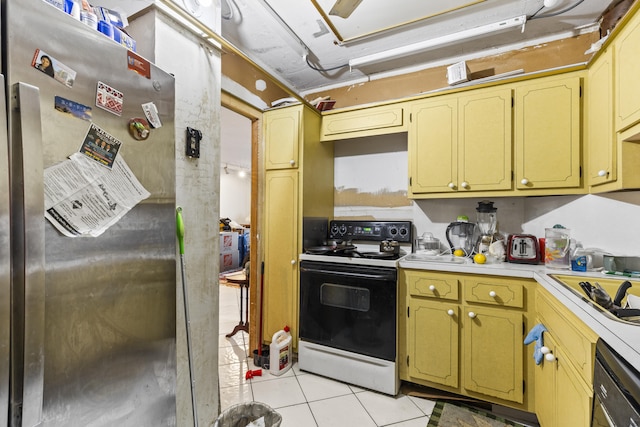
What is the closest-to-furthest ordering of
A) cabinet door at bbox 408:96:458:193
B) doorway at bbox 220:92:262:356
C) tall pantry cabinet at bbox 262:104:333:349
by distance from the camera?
cabinet door at bbox 408:96:458:193 < tall pantry cabinet at bbox 262:104:333:349 < doorway at bbox 220:92:262:356

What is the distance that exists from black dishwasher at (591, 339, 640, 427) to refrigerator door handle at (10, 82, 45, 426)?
148 cm

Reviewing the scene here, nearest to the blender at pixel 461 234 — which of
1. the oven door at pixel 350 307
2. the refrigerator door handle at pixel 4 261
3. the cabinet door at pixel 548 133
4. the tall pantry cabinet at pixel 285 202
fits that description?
the cabinet door at pixel 548 133

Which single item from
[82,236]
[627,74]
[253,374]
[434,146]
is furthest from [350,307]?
[627,74]

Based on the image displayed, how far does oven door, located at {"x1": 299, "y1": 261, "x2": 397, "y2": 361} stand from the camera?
2.08 m

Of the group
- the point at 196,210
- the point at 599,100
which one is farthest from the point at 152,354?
the point at 599,100

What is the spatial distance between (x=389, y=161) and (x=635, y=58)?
1.66m

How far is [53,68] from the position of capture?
0.81 metres

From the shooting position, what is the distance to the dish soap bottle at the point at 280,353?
2.33 m

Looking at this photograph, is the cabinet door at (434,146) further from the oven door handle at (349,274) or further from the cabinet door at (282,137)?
the cabinet door at (282,137)

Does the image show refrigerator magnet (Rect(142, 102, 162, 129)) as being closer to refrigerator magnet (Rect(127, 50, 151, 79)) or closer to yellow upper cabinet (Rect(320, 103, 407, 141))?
refrigerator magnet (Rect(127, 50, 151, 79))

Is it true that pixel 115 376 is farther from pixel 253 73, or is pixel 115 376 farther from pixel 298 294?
pixel 253 73

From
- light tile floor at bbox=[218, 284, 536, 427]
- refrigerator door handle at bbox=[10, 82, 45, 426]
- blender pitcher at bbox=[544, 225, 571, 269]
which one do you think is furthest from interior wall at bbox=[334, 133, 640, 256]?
refrigerator door handle at bbox=[10, 82, 45, 426]

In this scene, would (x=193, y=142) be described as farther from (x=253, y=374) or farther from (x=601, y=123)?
(x=601, y=123)

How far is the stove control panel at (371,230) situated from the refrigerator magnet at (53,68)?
226 cm
